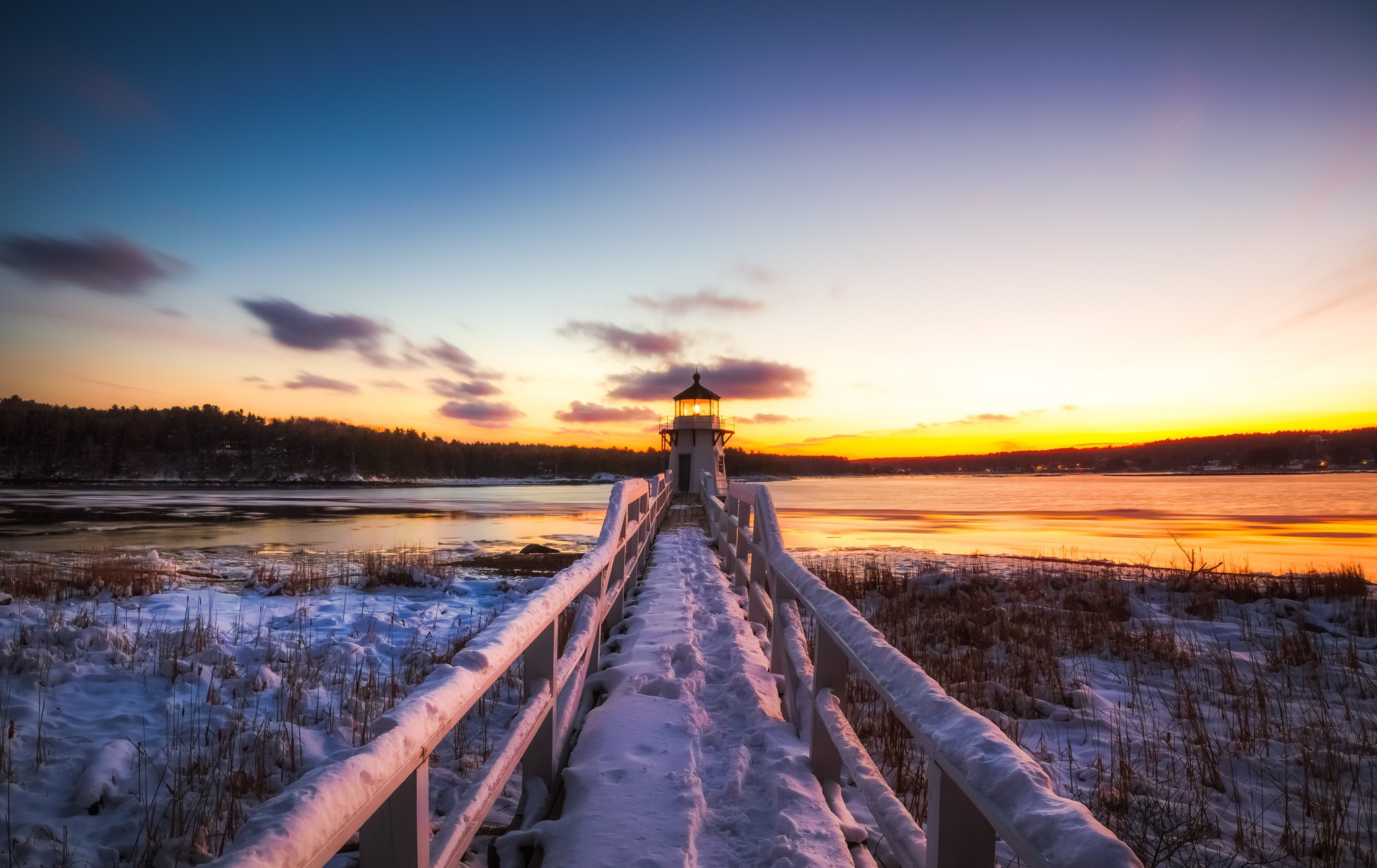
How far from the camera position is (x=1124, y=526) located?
1241 inches

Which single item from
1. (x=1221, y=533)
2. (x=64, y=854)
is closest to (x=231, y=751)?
(x=64, y=854)

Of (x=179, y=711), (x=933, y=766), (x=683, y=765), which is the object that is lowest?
(x=179, y=711)

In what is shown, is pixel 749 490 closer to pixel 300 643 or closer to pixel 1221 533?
pixel 300 643

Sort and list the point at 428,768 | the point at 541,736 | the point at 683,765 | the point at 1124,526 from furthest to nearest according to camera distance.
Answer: the point at 1124,526
the point at 683,765
the point at 541,736
the point at 428,768

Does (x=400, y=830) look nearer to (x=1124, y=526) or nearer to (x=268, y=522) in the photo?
(x=268, y=522)

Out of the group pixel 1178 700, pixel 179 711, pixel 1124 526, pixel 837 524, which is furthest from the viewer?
pixel 837 524

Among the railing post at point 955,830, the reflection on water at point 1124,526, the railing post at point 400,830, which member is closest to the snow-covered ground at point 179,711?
the railing post at point 400,830

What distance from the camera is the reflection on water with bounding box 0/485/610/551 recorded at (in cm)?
2220

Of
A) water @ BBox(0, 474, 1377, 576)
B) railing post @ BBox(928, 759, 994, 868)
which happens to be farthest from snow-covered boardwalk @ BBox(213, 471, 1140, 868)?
water @ BBox(0, 474, 1377, 576)

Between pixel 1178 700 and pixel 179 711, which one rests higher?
pixel 179 711

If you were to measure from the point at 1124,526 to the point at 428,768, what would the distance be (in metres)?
38.5

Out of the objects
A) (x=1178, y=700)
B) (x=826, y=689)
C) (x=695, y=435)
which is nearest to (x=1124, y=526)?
(x=695, y=435)

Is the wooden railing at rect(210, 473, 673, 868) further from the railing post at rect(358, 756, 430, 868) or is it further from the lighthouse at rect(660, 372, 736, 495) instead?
the lighthouse at rect(660, 372, 736, 495)

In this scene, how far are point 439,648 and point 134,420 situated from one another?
120 metres
